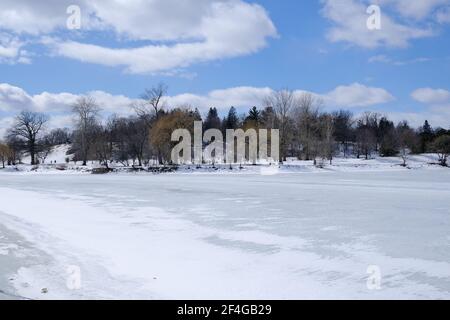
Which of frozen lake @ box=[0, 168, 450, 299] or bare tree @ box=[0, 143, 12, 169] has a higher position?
bare tree @ box=[0, 143, 12, 169]

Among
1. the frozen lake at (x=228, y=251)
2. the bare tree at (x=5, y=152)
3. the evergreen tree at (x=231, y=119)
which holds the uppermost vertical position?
the evergreen tree at (x=231, y=119)

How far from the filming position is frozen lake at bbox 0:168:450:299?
6.16m

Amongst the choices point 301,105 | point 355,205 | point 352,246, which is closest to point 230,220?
point 352,246

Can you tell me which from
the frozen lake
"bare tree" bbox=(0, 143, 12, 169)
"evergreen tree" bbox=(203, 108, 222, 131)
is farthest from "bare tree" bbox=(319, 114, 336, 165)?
"bare tree" bbox=(0, 143, 12, 169)

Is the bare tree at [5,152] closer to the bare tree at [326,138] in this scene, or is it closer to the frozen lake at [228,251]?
the bare tree at [326,138]

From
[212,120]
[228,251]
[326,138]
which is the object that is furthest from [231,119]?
[228,251]

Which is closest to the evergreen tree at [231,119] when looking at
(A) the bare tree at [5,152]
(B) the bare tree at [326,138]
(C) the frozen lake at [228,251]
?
(B) the bare tree at [326,138]

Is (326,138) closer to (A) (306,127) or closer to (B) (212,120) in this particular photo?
(A) (306,127)

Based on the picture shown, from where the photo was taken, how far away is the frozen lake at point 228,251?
6.16 m

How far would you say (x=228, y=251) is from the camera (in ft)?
27.6

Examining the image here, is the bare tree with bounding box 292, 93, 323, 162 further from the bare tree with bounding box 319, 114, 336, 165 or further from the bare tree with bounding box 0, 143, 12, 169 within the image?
the bare tree with bounding box 0, 143, 12, 169

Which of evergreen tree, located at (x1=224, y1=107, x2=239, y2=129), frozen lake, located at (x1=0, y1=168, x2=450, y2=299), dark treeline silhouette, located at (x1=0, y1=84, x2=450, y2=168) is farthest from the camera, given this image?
evergreen tree, located at (x1=224, y1=107, x2=239, y2=129)
